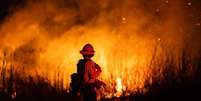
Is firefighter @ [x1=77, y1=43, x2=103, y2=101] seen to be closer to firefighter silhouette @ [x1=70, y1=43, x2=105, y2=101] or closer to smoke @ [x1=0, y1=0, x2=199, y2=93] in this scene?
firefighter silhouette @ [x1=70, y1=43, x2=105, y2=101]

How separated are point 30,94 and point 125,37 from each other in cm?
681

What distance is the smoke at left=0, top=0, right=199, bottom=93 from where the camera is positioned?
18.7m

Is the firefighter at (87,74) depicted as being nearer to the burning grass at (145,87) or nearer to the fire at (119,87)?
the burning grass at (145,87)

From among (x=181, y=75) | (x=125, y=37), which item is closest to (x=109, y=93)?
(x=181, y=75)

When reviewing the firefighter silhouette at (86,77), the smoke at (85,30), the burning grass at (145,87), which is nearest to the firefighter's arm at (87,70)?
the firefighter silhouette at (86,77)

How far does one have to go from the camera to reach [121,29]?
66.0 feet

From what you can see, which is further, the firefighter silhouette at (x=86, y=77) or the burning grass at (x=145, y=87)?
the burning grass at (x=145, y=87)

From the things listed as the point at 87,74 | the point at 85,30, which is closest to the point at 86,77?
the point at 87,74

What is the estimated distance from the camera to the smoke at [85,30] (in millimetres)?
18719

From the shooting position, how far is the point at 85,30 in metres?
20.1

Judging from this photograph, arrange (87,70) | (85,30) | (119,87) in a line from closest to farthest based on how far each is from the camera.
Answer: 1. (87,70)
2. (119,87)
3. (85,30)

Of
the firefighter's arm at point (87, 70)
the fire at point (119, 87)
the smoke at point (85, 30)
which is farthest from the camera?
the smoke at point (85, 30)

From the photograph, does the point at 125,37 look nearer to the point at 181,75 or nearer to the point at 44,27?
the point at 44,27

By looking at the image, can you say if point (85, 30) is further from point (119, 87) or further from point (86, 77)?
point (86, 77)
